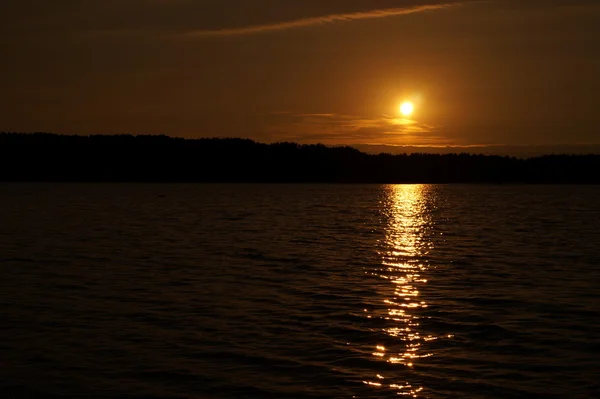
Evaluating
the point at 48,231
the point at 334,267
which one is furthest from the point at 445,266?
the point at 48,231

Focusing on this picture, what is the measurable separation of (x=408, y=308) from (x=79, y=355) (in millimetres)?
9656

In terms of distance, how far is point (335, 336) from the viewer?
1861cm

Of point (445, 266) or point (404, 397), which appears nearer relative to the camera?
point (404, 397)

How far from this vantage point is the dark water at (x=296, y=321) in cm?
1490

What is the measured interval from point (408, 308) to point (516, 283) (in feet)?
22.2

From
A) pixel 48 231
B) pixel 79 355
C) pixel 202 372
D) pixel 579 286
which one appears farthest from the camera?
pixel 48 231

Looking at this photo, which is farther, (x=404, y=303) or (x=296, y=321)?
(x=404, y=303)

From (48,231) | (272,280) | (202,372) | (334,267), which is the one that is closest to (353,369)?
(202,372)

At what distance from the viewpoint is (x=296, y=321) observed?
20.3 metres

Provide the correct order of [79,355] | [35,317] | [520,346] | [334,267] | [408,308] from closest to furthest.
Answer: [79,355] < [520,346] < [35,317] < [408,308] < [334,267]

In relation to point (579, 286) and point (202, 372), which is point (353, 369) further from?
point (579, 286)

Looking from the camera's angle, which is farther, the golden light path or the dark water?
the golden light path

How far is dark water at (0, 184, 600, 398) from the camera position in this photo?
14898mm

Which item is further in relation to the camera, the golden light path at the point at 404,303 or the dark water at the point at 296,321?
the golden light path at the point at 404,303
